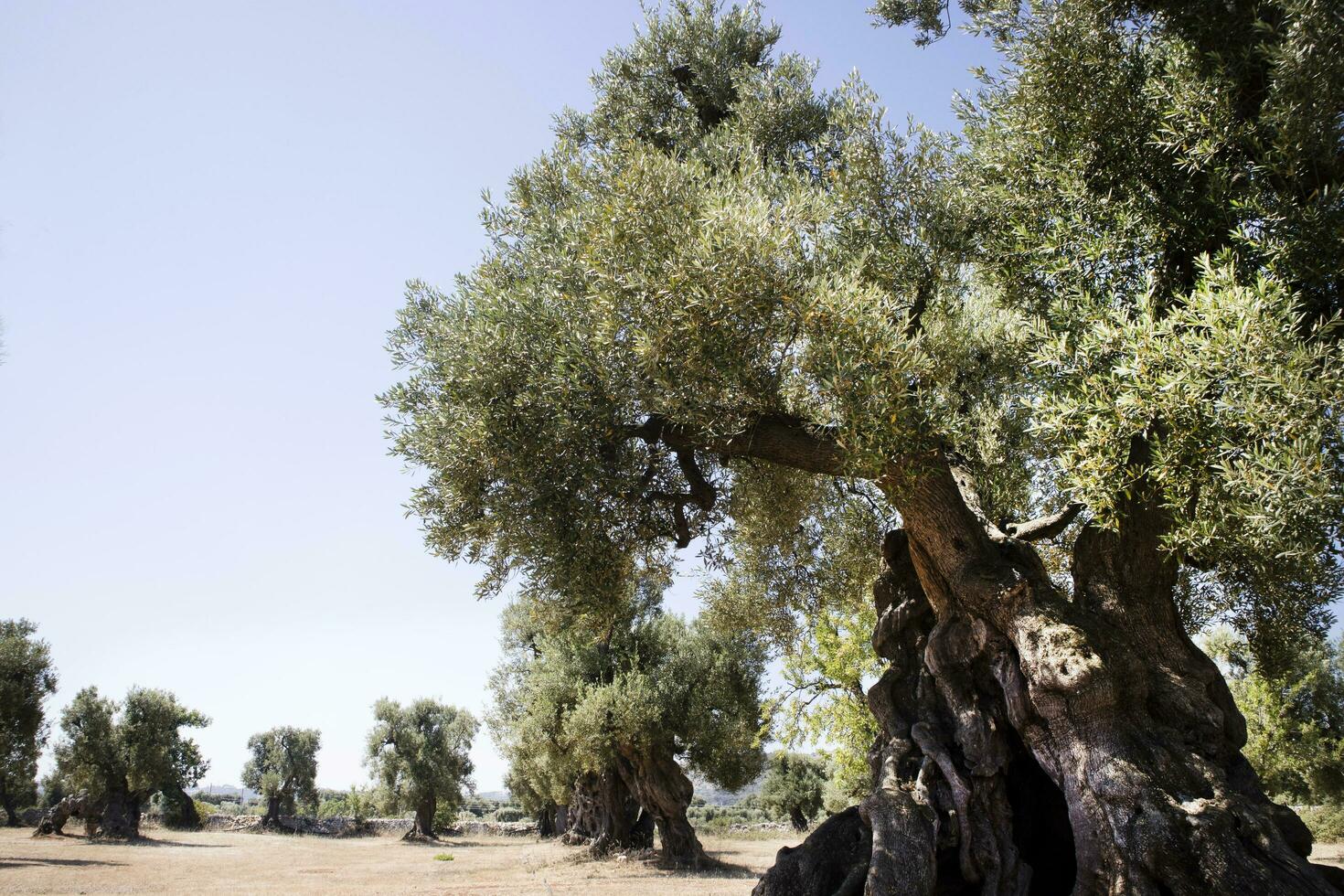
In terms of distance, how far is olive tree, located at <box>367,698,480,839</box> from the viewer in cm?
4512

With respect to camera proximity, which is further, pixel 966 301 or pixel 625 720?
pixel 625 720

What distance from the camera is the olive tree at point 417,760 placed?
148ft

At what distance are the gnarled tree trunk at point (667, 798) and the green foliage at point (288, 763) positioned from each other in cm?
4435

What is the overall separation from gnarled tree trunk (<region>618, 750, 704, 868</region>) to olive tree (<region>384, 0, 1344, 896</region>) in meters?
16.8

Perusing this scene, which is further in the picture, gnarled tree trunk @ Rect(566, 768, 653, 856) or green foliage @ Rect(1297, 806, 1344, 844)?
gnarled tree trunk @ Rect(566, 768, 653, 856)

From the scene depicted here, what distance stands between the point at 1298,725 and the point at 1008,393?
25.1 metres

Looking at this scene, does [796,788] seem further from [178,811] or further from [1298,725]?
[178,811]

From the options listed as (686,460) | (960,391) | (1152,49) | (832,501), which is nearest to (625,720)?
(832,501)

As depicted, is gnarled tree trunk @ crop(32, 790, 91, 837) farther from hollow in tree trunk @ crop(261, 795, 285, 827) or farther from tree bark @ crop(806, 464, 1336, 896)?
tree bark @ crop(806, 464, 1336, 896)

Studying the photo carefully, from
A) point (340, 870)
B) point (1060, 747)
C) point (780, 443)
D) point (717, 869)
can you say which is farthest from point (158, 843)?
point (1060, 747)

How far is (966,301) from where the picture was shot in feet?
34.8

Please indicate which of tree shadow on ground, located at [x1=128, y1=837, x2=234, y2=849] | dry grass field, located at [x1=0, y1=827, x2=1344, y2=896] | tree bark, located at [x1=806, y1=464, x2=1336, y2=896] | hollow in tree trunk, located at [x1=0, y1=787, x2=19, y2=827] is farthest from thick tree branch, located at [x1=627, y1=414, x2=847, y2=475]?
hollow in tree trunk, located at [x1=0, y1=787, x2=19, y2=827]

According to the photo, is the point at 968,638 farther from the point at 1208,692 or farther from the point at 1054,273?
the point at 1054,273

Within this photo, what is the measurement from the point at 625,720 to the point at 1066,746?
18464 millimetres
